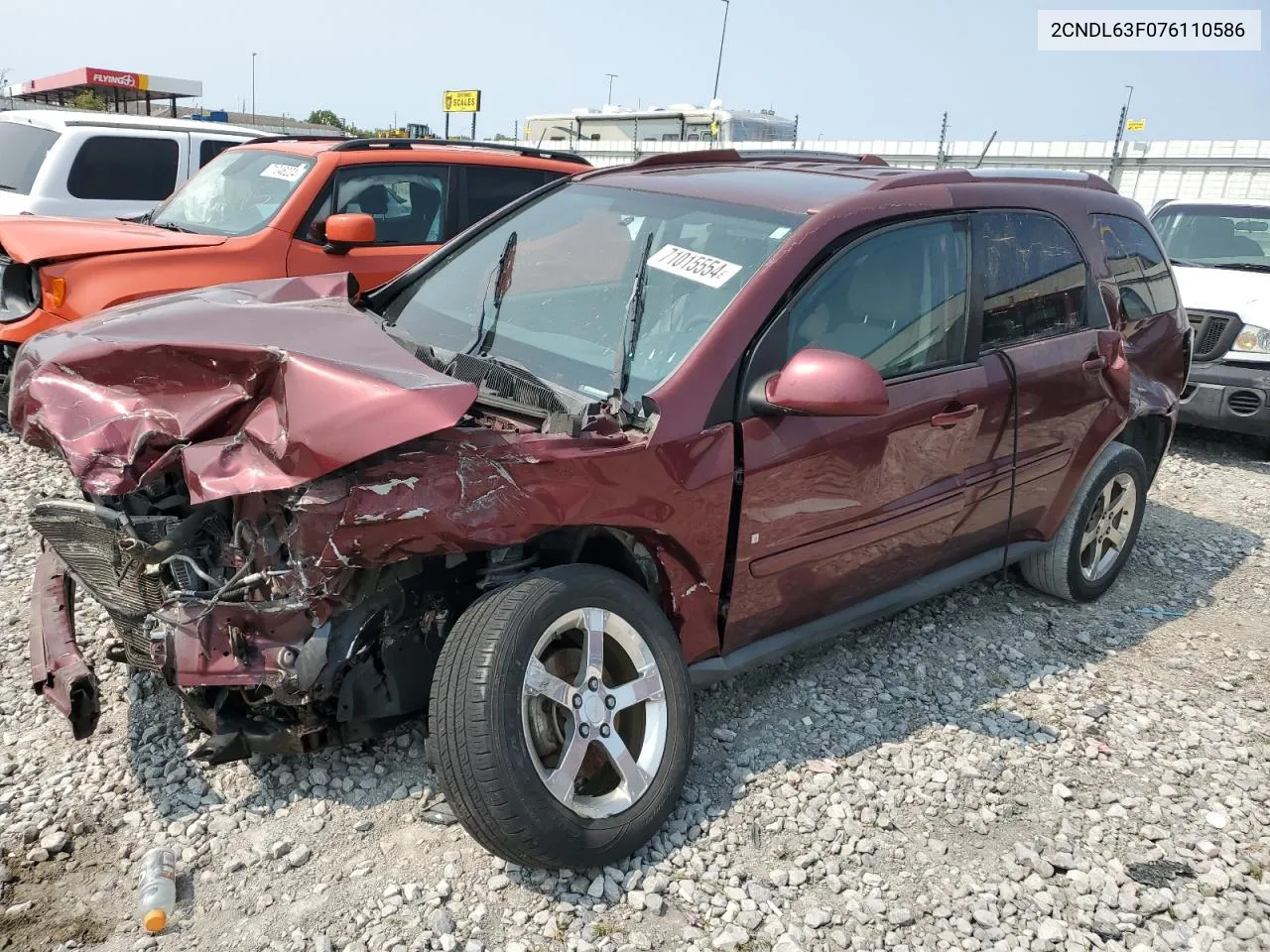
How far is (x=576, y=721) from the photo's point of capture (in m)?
2.71

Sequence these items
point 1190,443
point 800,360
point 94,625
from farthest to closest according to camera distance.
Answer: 1. point 1190,443
2. point 94,625
3. point 800,360

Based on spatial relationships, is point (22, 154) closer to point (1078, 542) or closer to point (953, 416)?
point (953, 416)

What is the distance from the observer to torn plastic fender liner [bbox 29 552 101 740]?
2.71m

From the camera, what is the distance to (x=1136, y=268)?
15.2 ft

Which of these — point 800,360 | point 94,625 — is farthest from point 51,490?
point 800,360

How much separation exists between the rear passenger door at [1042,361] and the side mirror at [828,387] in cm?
105

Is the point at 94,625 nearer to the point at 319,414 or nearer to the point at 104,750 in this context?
the point at 104,750

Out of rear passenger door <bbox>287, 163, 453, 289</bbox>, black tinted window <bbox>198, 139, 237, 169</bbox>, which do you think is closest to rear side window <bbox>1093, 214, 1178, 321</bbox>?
rear passenger door <bbox>287, 163, 453, 289</bbox>

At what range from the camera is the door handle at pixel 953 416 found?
352 cm

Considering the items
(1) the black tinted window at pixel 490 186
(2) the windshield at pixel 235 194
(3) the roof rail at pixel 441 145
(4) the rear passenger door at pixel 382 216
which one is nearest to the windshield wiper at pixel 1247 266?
(3) the roof rail at pixel 441 145

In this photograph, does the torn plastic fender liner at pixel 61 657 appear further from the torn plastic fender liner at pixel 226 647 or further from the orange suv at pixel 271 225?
the orange suv at pixel 271 225

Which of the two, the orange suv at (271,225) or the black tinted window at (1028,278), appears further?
the orange suv at (271,225)

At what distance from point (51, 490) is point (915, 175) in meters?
4.50

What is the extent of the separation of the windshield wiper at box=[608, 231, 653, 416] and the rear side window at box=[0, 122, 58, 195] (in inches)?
256
